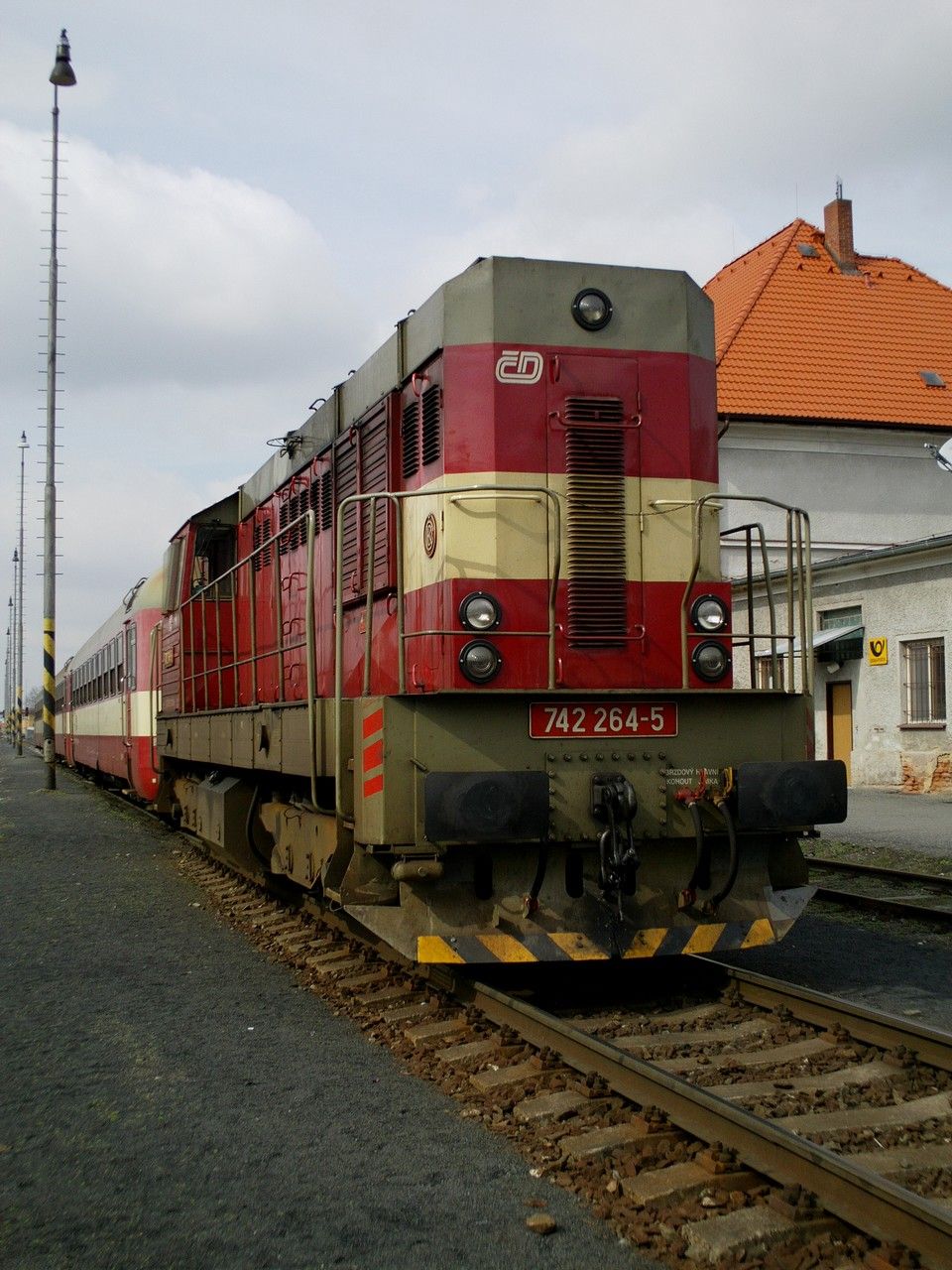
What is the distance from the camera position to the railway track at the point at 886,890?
25.2ft

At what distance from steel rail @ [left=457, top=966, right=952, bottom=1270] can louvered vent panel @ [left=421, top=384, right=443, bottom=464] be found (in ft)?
8.92

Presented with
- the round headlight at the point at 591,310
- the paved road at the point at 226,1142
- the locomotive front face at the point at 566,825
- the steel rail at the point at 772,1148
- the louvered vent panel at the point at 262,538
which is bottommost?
the paved road at the point at 226,1142

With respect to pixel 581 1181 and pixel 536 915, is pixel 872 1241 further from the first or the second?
pixel 536 915

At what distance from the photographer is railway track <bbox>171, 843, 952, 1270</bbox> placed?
3.07 m

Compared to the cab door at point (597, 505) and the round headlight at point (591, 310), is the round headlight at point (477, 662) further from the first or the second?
the round headlight at point (591, 310)

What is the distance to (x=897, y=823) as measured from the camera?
14.0 metres

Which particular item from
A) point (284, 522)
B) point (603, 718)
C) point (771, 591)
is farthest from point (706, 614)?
point (284, 522)

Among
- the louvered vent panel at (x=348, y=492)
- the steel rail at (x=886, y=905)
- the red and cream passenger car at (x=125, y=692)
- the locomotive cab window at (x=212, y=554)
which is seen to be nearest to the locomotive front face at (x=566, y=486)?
the louvered vent panel at (x=348, y=492)

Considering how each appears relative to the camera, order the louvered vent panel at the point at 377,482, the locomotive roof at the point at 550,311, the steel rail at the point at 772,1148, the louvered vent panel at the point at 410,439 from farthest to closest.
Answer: the louvered vent panel at the point at 377,482
the louvered vent panel at the point at 410,439
the locomotive roof at the point at 550,311
the steel rail at the point at 772,1148

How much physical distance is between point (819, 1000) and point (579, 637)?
192cm

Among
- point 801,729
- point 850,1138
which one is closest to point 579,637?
point 801,729

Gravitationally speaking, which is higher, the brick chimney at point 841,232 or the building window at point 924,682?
the brick chimney at point 841,232

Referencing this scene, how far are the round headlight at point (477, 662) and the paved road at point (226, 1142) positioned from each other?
5.40 feet

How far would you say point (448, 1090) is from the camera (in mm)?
4328
